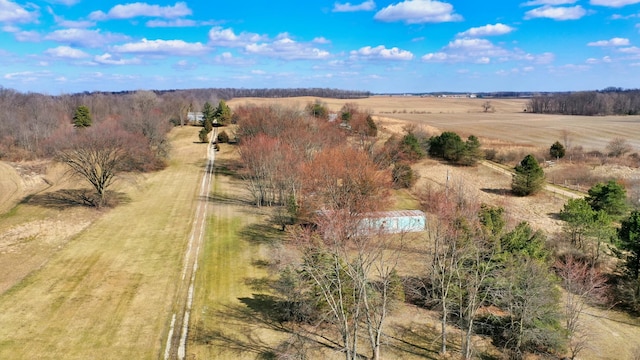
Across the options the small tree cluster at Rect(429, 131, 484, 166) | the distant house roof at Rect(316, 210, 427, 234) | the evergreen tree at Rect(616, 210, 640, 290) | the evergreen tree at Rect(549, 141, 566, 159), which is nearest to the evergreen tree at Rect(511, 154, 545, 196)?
the small tree cluster at Rect(429, 131, 484, 166)

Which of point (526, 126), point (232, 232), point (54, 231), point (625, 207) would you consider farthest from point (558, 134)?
point (54, 231)

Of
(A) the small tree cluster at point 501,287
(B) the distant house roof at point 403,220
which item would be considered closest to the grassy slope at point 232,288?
(B) the distant house roof at point 403,220

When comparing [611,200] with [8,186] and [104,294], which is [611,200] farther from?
[8,186]

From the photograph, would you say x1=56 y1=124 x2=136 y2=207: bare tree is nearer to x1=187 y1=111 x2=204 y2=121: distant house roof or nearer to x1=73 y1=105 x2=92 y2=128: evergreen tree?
x1=73 y1=105 x2=92 y2=128: evergreen tree

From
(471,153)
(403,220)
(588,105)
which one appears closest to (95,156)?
(403,220)

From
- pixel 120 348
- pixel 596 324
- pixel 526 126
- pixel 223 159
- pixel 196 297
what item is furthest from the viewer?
pixel 526 126

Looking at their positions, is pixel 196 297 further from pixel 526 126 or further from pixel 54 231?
pixel 526 126
